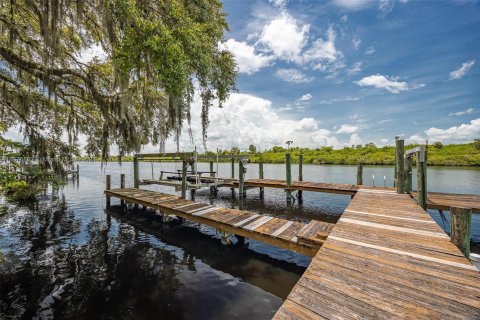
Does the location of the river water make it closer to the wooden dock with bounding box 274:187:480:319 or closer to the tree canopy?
the wooden dock with bounding box 274:187:480:319

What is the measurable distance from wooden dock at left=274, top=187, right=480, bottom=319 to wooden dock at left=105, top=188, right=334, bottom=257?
3.54ft

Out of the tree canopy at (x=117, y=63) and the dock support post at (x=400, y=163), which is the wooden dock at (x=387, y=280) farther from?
the dock support post at (x=400, y=163)

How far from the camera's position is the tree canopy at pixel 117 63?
4238mm

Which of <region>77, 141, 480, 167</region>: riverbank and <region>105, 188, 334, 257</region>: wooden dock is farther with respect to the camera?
<region>77, 141, 480, 167</region>: riverbank

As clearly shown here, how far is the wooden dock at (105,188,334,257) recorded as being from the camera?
17.9 feet

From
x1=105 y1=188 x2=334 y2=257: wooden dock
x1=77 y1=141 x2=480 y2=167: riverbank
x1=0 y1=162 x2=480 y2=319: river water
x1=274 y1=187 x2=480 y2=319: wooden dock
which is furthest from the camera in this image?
x1=77 y1=141 x2=480 y2=167: riverbank

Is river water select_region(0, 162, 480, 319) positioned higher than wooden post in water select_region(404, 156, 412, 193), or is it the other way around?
wooden post in water select_region(404, 156, 412, 193)

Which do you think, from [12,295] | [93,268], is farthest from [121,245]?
[12,295]

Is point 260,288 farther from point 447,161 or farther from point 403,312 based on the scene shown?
point 447,161

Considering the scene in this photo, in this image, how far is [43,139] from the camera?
30.3ft

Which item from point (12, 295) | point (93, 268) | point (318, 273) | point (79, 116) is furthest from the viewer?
point (79, 116)

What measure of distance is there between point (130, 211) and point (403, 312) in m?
14.4

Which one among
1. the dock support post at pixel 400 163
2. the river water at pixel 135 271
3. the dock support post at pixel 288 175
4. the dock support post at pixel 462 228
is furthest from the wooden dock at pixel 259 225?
the dock support post at pixel 288 175

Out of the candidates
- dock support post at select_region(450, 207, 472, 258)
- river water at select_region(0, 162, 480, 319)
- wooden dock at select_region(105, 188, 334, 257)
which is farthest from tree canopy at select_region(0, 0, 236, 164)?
dock support post at select_region(450, 207, 472, 258)
